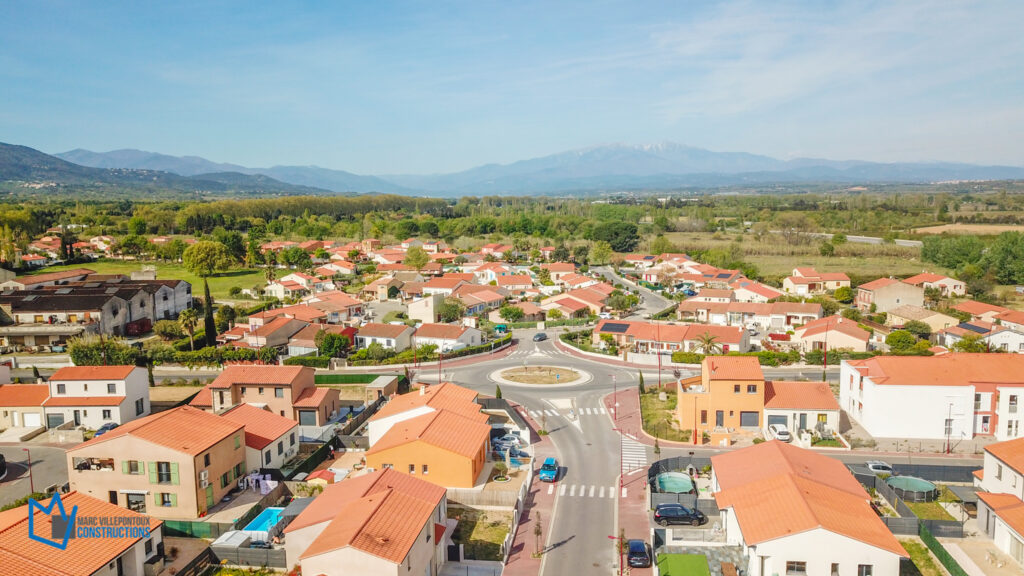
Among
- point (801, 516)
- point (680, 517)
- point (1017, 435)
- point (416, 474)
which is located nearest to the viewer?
point (801, 516)

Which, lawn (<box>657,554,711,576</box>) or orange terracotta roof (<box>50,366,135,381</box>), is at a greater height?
orange terracotta roof (<box>50,366,135,381</box>)

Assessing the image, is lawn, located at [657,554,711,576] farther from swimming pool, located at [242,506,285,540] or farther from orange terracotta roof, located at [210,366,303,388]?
orange terracotta roof, located at [210,366,303,388]

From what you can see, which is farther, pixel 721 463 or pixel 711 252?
pixel 711 252

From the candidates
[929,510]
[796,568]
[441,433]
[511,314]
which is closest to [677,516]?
[796,568]

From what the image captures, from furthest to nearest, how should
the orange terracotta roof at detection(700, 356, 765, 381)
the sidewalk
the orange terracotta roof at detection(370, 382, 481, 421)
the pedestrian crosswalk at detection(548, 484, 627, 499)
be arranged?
the orange terracotta roof at detection(700, 356, 765, 381)
the orange terracotta roof at detection(370, 382, 481, 421)
the pedestrian crosswalk at detection(548, 484, 627, 499)
the sidewalk

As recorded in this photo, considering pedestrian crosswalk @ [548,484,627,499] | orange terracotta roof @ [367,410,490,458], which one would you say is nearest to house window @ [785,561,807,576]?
pedestrian crosswalk @ [548,484,627,499]

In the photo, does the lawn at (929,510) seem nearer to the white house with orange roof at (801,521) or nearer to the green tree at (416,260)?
the white house with orange roof at (801,521)

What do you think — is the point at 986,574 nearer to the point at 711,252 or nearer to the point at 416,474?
the point at 416,474

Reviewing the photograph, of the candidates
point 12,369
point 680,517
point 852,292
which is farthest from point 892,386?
point 12,369
